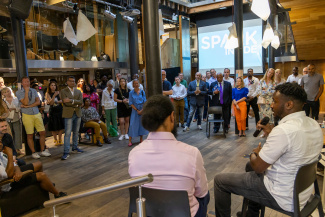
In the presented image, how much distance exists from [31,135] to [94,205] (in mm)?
2746

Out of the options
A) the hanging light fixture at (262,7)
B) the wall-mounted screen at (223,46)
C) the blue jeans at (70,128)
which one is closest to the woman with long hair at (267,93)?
the hanging light fixture at (262,7)

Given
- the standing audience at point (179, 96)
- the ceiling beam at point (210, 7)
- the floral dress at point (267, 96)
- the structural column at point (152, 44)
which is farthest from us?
the ceiling beam at point (210, 7)

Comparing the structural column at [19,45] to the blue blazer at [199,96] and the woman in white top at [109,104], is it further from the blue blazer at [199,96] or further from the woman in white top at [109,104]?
the blue blazer at [199,96]

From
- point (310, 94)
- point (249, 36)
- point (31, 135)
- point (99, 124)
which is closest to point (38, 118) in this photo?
point (31, 135)

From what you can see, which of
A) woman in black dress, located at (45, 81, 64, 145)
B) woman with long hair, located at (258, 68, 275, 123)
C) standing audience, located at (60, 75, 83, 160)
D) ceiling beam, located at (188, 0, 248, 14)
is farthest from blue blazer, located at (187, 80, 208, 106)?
ceiling beam, located at (188, 0, 248, 14)

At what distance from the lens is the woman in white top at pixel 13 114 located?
4.96 m

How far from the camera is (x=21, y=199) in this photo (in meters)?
2.94

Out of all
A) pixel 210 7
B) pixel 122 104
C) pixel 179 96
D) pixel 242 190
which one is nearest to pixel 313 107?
pixel 179 96

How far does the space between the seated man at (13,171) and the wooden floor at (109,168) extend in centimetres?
37

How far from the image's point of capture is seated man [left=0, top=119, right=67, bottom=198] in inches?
109

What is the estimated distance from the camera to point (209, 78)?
31.7 ft

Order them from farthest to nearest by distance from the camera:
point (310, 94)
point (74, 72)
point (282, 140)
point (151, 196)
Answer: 1. point (74, 72)
2. point (310, 94)
3. point (282, 140)
4. point (151, 196)

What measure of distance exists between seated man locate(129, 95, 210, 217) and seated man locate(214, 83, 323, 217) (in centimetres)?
48

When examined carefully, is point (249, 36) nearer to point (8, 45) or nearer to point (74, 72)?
point (74, 72)
